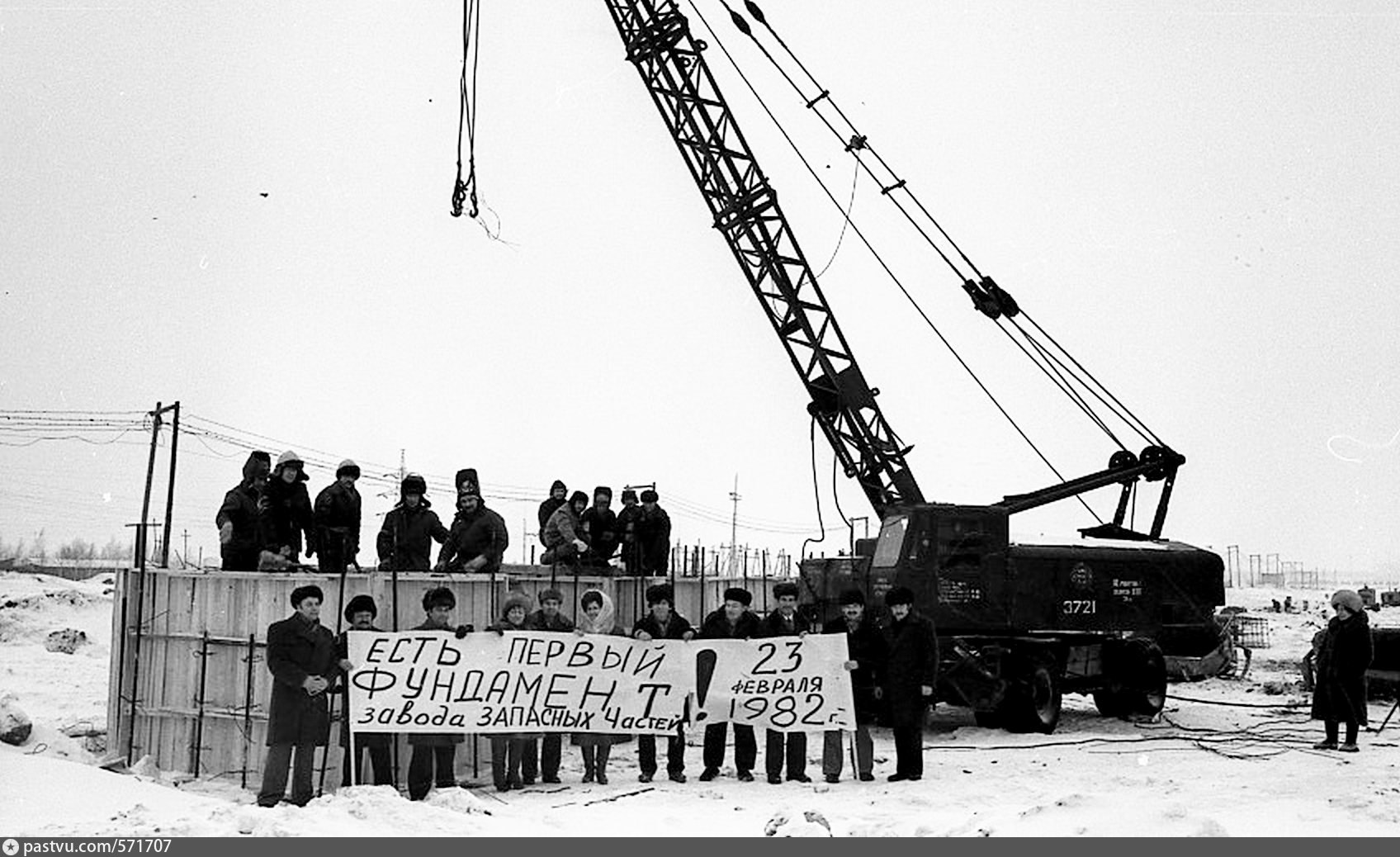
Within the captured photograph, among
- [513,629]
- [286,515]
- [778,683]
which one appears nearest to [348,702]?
[513,629]

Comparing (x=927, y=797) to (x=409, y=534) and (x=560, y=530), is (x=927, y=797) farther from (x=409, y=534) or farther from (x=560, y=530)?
(x=560, y=530)

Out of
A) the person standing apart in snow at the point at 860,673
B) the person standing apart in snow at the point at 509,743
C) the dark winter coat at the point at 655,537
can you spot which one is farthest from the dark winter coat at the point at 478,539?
the person standing apart in snow at the point at 860,673

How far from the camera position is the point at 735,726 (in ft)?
36.3

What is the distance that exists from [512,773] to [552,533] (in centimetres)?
414

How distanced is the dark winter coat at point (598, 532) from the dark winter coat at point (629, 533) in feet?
0.29

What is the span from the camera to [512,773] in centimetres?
1070

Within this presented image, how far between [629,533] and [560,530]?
2.88 ft

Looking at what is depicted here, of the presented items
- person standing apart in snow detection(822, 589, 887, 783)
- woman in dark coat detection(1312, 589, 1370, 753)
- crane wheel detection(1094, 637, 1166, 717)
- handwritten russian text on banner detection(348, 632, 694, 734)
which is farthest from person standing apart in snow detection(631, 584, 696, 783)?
crane wheel detection(1094, 637, 1166, 717)

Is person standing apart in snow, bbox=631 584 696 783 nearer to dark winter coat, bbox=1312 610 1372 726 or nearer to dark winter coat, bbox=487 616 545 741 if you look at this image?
dark winter coat, bbox=487 616 545 741

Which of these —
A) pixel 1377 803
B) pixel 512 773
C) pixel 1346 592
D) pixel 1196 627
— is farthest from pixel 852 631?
pixel 1196 627

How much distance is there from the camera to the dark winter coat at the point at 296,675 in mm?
9578

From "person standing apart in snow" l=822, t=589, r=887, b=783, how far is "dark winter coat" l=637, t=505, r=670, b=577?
3936 millimetres

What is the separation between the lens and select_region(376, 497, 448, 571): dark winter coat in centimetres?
1227

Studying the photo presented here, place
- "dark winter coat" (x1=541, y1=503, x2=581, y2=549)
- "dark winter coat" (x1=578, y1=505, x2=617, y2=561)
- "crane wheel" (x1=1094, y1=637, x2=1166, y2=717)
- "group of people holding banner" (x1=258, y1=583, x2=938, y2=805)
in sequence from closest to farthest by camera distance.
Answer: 1. "group of people holding banner" (x1=258, y1=583, x2=938, y2=805)
2. "dark winter coat" (x1=541, y1=503, x2=581, y2=549)
3. "dark winter coat" (x1=578, y1=505, x2=617, y2=561)
4. "crane wheel" (x1=1094, y1=637, x2=1166, y2=717)
